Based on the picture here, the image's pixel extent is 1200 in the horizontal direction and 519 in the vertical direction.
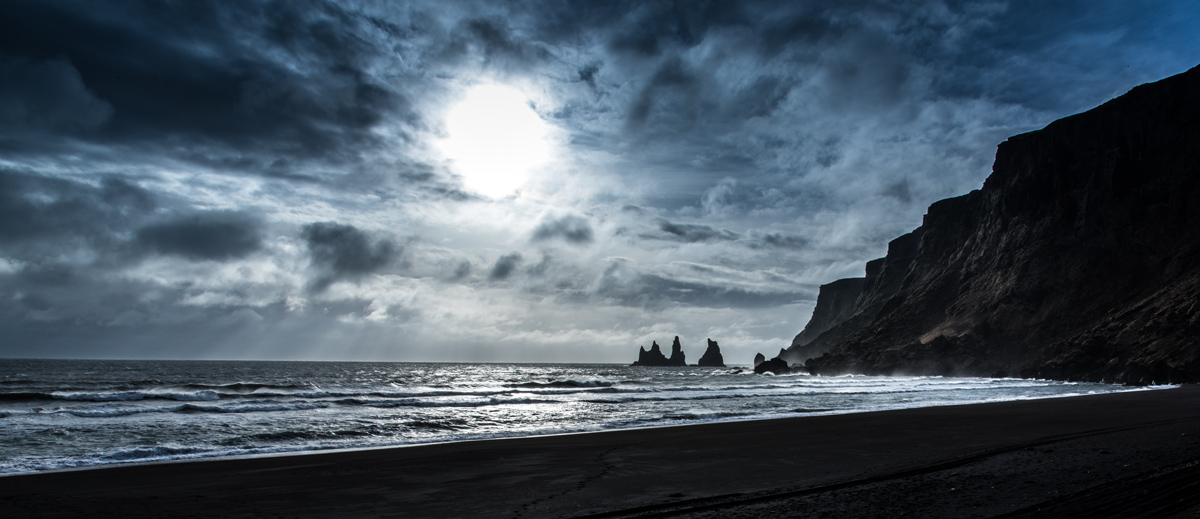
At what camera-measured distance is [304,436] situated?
674 inches

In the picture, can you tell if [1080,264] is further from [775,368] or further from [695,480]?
[695,480]

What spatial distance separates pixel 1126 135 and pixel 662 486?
82.9m

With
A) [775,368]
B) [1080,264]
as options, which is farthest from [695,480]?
[775,368]

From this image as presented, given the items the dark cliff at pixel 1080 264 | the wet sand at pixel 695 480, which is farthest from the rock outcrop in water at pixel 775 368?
the wet sand at pixel 695 480

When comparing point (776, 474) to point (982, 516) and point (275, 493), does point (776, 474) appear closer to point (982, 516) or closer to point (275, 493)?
point (982, 516)

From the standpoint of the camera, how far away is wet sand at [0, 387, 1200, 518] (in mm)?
6859

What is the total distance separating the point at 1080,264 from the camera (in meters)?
63.8

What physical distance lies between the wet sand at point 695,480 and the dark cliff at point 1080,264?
46962mm

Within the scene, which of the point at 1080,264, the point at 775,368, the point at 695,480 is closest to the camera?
the point at 695,480

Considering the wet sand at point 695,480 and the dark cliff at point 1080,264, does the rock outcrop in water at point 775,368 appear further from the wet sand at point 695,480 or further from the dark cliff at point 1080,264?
the wet sand at point 695,480

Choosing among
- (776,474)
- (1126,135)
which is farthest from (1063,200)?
(776,474)

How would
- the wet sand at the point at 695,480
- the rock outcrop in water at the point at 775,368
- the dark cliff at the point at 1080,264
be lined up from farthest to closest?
the rock outcrop in water at the point at 775,368, the dark cliff at the point at 1080,264, the wet sand at the point at 695,480

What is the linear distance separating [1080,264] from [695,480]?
74.7 metres

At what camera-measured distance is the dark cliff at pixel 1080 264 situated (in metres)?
50.7
